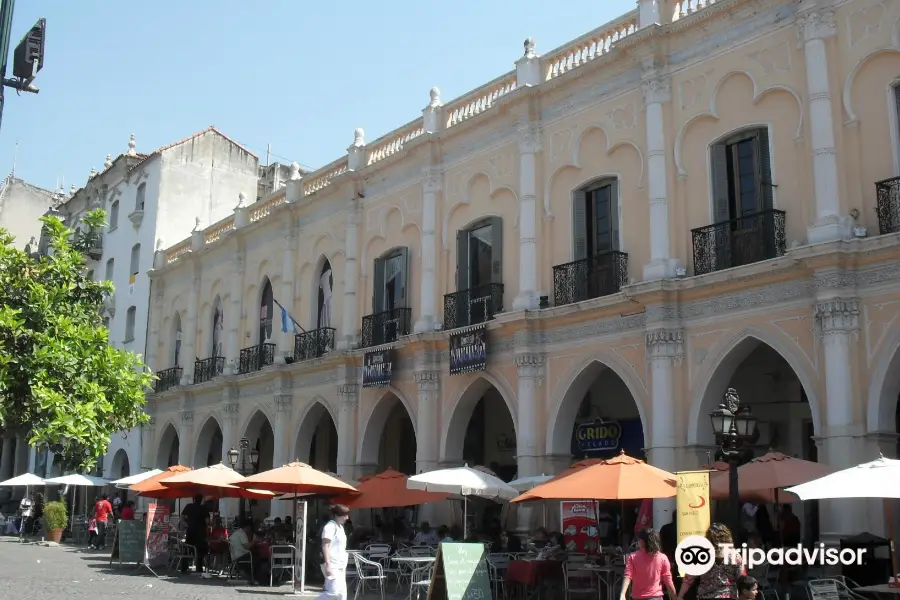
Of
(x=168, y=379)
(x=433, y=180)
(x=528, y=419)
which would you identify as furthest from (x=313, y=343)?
(x=168, y=379)

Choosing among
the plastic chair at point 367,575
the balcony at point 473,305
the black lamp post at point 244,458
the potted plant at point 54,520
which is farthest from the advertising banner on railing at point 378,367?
the potted plant at point 54,520

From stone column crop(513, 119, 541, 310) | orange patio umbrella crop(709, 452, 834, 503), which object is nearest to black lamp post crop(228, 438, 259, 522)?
stone column crop(513, 119, 541, 310)

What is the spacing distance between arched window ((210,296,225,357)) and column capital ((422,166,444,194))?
12396 mm

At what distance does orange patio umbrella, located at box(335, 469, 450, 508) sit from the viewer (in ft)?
67.1

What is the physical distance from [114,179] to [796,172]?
34393 mm

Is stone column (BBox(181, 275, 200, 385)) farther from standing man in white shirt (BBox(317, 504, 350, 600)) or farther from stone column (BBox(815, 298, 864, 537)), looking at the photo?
stone column (BBox(815, 298, 864, 537))

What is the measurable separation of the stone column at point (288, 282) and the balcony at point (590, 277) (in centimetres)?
1147

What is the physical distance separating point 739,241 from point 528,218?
17.7 feet

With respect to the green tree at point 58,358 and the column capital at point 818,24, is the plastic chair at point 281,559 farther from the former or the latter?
the column capital at point 818,24

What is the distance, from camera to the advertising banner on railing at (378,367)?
24734 millimetres

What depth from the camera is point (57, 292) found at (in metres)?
21.1

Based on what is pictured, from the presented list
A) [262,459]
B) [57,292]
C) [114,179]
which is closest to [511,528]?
[57,292]

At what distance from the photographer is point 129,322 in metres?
41.3

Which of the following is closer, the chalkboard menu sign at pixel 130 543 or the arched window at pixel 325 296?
the chalkboard menu sign at pixel 130 543
